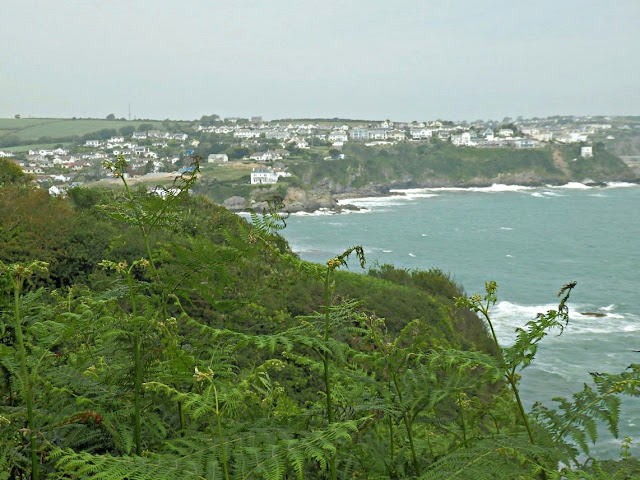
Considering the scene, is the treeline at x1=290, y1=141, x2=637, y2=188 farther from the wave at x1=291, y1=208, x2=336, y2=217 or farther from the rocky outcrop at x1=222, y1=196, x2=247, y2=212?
the rocky outcrop at x1=222, y1=196, x2=247, y2=212

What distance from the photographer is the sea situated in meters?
24.3

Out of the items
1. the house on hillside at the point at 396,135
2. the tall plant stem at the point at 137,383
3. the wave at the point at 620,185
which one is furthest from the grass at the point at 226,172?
the tall plant stem at the point at 137,383

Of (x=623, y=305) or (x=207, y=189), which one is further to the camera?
(x=207, y=189)

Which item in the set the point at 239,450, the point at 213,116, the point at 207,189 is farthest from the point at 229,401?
the point at 213,116

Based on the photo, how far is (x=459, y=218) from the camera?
71062 mm

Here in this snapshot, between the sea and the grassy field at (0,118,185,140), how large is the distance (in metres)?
69.4

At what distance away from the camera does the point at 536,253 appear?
50094 millimetres

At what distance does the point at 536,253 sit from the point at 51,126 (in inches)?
4674

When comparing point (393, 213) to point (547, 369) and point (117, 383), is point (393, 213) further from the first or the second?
point (117, 383)

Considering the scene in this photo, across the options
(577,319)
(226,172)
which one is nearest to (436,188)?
(226,172)

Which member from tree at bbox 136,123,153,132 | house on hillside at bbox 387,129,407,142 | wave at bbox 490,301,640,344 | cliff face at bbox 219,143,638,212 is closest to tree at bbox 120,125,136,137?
tree at bbox 136,123,153,132

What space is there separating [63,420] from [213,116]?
200131 millimetres

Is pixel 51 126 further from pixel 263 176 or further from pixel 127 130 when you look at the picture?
pixel 263 176

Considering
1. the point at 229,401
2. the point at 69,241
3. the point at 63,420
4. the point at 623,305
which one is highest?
the point at 229,401
